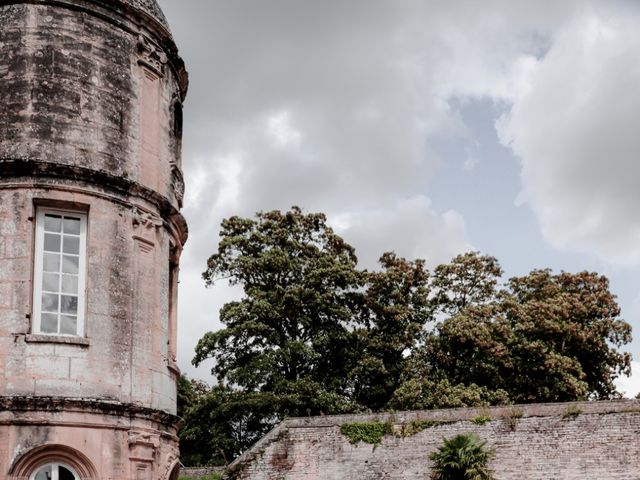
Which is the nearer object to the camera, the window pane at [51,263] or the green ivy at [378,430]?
the window pane at [51,263]

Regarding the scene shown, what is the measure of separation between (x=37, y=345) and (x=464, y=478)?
34.9 feet

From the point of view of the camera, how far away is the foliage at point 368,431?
65.4 feet

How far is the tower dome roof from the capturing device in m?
13.1

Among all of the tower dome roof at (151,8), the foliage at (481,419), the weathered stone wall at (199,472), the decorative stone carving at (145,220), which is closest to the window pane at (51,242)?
the decorative stone carving at (145,220)

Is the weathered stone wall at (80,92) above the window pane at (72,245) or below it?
above

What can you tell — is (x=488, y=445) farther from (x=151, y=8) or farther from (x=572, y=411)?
(x=151, y=8)

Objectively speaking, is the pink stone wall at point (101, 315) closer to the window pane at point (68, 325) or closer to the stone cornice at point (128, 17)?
the window pane at point (68, 325)

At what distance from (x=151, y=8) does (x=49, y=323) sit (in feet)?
17.2

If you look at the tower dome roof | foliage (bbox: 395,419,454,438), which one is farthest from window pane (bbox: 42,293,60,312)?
foliage (bbox: 395,419,454,438)

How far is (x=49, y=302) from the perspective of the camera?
453 inches

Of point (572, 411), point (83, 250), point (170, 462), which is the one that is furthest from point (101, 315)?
point (572, 411)

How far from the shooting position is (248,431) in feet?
94.4

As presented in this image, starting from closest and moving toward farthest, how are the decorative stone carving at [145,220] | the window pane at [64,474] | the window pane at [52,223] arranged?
the window pane at [64,474]
the window pane at [52,223]
the decorative stone carving at [145,220]

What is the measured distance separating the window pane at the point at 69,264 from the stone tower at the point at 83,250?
19 mm
